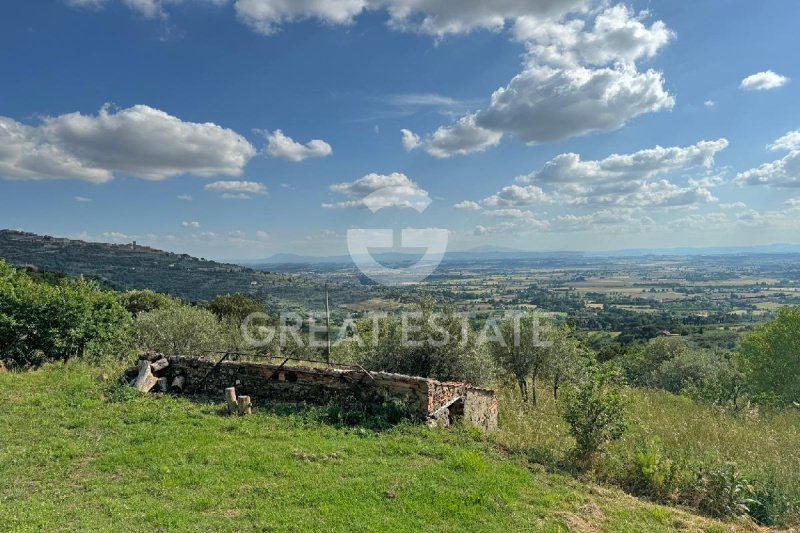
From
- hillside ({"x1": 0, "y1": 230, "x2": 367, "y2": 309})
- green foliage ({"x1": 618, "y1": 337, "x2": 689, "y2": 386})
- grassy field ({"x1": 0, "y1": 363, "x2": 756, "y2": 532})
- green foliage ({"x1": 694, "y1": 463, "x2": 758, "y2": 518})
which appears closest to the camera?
grassy field ({"x1": 0, "y1": 363, "x2": 756, "y2": 532})

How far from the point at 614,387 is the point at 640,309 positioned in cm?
8378

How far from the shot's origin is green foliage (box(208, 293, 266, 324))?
1235 inches

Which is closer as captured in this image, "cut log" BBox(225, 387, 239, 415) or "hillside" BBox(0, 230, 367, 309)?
"cut log" BBox(225, 387, 239, 415)

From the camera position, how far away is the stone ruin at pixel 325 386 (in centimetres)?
909

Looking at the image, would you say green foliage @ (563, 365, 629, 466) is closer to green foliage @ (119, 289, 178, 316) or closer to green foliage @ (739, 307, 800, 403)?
green foliage @ (739, 307, 800, 403)

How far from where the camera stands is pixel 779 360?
998 inches

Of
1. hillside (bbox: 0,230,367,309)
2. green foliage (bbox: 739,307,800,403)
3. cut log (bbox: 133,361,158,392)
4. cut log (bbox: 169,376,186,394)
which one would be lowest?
green foliage (bbox: 739,307,800,403)

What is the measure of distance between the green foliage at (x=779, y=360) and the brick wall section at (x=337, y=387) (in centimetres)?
2303

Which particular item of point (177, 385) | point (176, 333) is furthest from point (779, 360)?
point (176, 333)

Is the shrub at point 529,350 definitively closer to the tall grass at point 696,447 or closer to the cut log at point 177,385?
the tall grass at point 696,447

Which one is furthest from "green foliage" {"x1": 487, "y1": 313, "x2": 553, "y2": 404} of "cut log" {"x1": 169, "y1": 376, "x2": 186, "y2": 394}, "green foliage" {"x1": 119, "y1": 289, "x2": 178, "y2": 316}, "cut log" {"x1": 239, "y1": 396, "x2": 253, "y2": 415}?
"green foliage" {"x1": 119, "y1": 289, "x2": 178, "y2": 316}

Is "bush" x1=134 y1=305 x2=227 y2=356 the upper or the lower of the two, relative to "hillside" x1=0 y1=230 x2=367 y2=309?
lower

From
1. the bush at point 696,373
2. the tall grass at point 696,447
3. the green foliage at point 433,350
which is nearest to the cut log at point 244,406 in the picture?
the tall grass at point 696,447

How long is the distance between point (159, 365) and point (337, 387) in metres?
5.04
